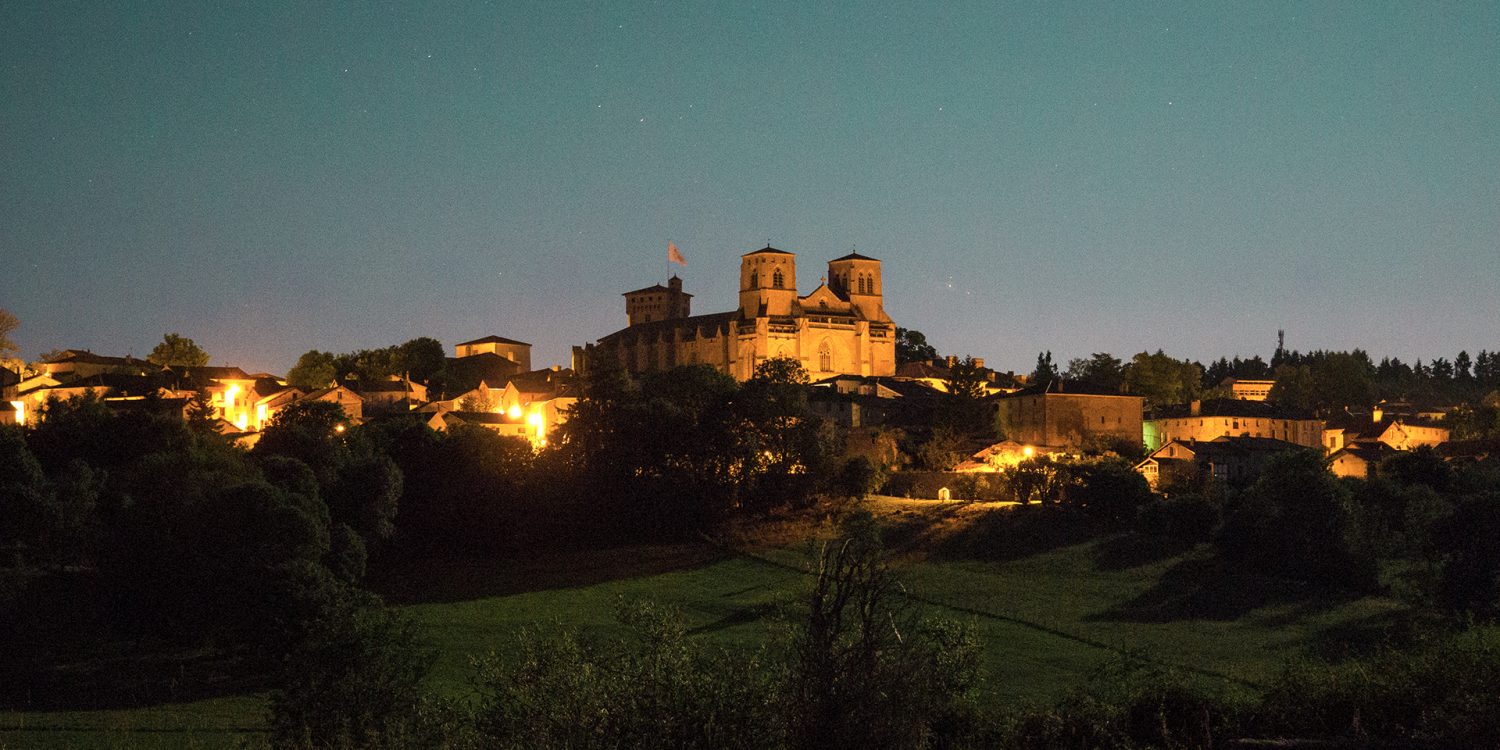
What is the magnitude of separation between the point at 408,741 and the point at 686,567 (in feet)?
103

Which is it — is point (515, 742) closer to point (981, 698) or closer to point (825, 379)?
point (981, 698)

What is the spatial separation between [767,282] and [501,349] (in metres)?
27.2

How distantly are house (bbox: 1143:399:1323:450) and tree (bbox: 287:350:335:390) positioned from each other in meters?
54.3

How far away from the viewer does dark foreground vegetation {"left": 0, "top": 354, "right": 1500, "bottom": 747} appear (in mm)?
18531

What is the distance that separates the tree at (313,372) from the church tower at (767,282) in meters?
29.6

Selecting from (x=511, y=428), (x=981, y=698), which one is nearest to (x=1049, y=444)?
(x=511, y=428)

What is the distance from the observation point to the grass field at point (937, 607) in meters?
34.5

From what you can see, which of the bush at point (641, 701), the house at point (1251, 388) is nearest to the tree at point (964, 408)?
the bush at point (641, 701)

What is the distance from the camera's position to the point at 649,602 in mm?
23641

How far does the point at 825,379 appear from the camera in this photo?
102062 millimetres

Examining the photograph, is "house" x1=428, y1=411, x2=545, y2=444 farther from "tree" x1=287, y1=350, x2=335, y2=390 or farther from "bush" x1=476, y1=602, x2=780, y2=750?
→ "bush" x1=476, y1=602, x2=780, y2=750

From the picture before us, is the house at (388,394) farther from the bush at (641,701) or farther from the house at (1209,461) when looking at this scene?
the bush at (641,701)

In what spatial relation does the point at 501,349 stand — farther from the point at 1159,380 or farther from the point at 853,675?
the point at 853,675

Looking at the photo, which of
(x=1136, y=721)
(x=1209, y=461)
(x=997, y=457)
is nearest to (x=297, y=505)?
(x=1136, y=721)
